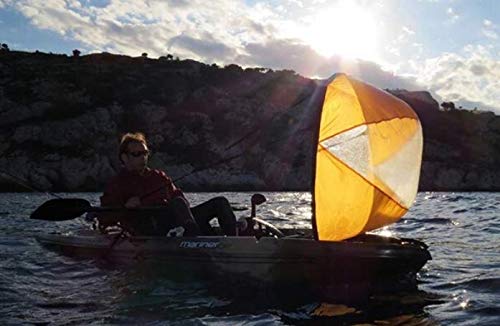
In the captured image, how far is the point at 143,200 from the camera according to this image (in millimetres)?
9625

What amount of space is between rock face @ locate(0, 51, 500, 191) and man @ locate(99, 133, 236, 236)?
48804 millimetres

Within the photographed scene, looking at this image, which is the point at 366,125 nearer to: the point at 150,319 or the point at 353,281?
the point at 353,281

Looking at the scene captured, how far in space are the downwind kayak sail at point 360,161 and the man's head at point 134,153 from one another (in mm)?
3191

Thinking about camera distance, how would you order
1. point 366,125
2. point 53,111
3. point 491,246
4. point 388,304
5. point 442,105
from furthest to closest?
point 442,105 → point 53,111 → point 491,246 → point 366,125 → point 388,304

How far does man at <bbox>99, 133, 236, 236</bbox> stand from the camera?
941cm

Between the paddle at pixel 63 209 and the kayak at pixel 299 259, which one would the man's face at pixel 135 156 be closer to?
the paddle at pixel 63 209

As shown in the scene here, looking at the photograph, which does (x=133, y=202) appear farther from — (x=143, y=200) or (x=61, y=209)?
(x=61, y=209)

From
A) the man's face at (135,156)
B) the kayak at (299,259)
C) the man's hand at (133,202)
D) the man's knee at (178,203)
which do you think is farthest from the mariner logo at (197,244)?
the man's face at (135,156)

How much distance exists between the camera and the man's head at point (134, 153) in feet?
31.4

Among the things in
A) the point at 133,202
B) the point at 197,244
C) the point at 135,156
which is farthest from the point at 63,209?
the point at 197,244

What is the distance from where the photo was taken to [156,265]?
8539 mm

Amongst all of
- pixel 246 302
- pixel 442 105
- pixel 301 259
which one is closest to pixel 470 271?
pixel 301 259

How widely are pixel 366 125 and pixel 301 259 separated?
213 centimetres

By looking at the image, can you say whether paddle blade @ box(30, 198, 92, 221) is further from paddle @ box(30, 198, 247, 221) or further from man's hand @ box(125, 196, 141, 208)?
man's hand @ box(125, 196, 141, 208)
